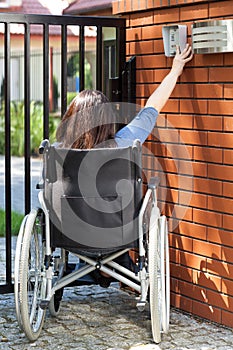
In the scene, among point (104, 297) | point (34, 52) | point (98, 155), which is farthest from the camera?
point (34, 52)

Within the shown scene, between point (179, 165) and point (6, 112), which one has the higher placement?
point (6, 112)

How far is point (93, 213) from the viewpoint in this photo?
14.6ft

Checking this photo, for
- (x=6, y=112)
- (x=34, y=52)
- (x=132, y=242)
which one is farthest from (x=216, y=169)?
(x=34, y=52)

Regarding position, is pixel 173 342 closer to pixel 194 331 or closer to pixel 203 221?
pixel 194 331

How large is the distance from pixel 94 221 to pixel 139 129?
61cm

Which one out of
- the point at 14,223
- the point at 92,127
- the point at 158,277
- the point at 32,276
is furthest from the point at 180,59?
the point at 14,223

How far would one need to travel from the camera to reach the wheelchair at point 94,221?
14.4ft

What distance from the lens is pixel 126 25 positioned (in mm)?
5527

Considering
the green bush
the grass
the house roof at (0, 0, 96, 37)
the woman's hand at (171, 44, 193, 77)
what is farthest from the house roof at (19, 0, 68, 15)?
the woman's hand at (171, 44, 193, 77)

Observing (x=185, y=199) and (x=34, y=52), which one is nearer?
(x=185, y=199)

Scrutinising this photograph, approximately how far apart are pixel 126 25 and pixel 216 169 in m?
1.32

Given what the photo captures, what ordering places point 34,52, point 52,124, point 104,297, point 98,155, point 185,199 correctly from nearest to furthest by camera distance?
point 98,155
point 185,199
point 104,297
point 52,124
point 34,52

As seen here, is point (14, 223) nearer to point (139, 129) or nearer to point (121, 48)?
point (121, 48)

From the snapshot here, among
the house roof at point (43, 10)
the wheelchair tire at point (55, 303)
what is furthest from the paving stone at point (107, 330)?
the house roof at point (43, 10)
